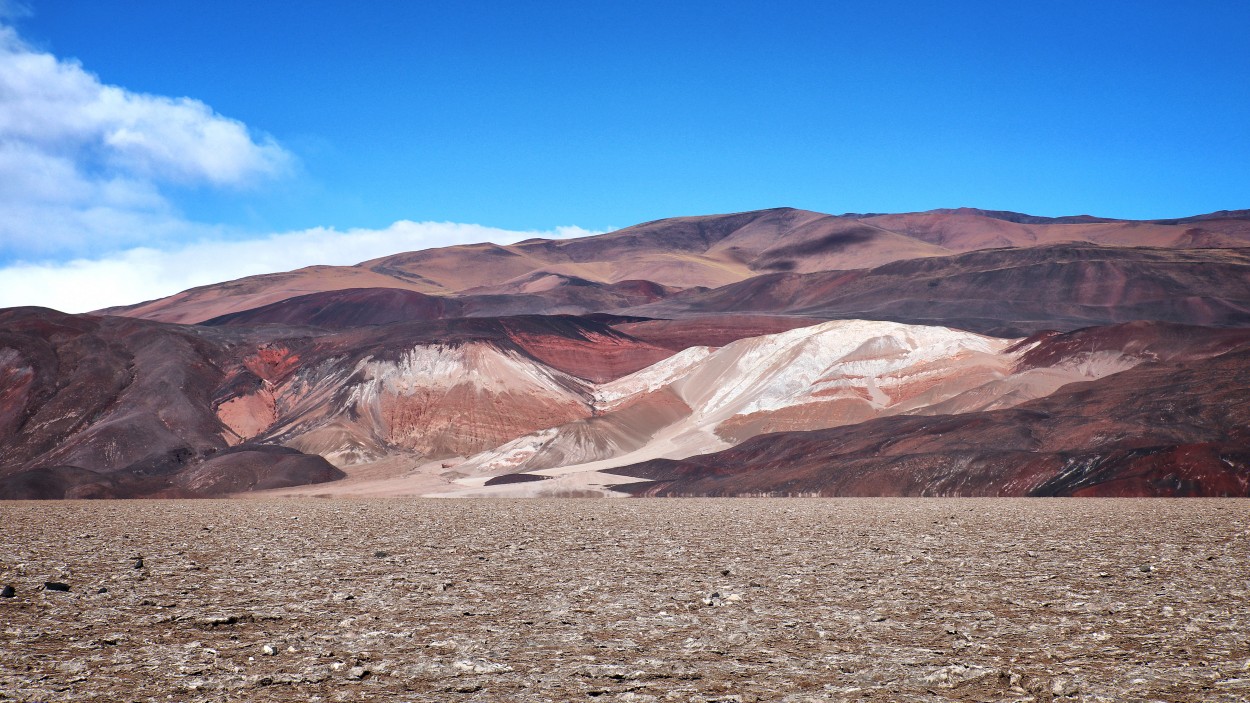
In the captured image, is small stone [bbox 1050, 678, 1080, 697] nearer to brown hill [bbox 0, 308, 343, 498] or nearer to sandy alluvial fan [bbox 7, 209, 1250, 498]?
sandy alluvial fan [bbox 7, 209, 1250, 498]

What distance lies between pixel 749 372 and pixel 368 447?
25299mm

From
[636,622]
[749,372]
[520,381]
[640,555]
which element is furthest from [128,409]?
[636,622]

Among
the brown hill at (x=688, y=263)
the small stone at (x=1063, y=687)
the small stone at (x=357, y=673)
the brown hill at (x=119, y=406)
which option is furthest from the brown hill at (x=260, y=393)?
the brown hill at (x=688, y=263)

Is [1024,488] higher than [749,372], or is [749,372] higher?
Answer: [749,372]

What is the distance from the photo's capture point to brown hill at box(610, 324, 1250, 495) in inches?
1409

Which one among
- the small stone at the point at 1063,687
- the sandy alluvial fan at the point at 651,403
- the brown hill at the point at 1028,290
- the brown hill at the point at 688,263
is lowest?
the small stone at the point at 1063,687

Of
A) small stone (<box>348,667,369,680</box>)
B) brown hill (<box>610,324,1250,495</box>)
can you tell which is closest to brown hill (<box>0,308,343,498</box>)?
brown hill (<box>610,324,1250,495</box>)

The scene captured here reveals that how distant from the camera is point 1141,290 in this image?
113062mm

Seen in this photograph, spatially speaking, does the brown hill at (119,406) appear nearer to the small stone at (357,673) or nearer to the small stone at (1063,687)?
the small stone at (357,673)

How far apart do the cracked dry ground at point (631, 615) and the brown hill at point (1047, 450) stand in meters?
17.6

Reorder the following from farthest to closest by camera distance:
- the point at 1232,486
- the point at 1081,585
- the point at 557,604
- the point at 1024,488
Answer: the point at 1024,488 → the point at 1232,486 → the point at 1081,585 → the point at 557,604

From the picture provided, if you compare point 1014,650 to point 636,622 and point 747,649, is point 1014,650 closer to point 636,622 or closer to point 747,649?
point 747,649

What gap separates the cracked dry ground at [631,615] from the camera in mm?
8453

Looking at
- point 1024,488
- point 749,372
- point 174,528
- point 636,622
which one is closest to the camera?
point 636,622
